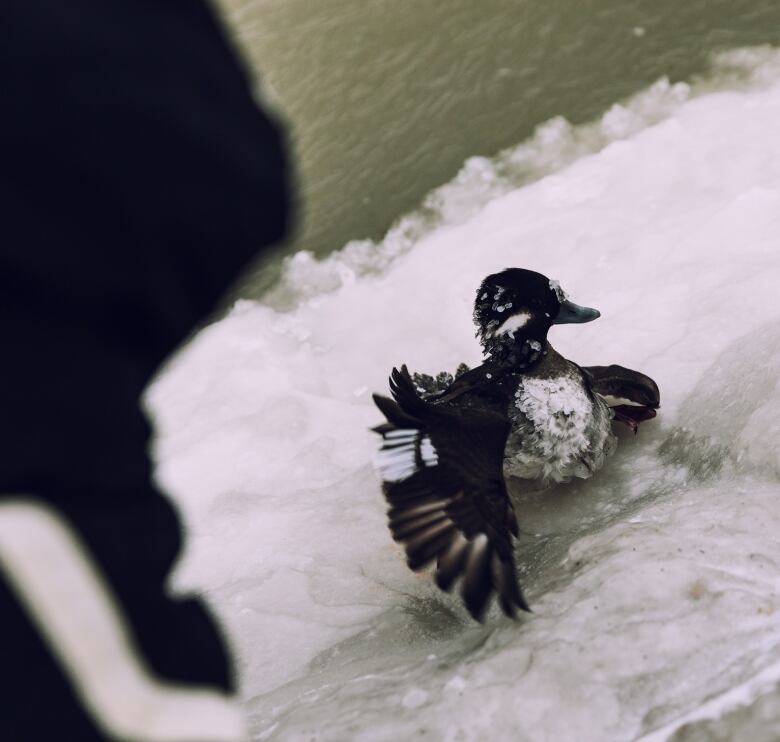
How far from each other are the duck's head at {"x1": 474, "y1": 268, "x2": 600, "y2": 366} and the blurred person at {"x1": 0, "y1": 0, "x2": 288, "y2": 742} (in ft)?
8.45

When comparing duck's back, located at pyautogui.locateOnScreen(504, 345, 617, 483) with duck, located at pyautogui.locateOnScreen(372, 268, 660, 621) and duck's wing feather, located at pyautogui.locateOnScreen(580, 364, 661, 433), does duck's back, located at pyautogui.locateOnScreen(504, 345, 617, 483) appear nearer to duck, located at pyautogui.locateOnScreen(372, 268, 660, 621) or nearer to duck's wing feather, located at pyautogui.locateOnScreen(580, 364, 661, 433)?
duck, located at pyautogui.locateOnScreen(372, 268, 660, 621)

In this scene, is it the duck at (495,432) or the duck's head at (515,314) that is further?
the duck's head at (515,314)

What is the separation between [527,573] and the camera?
2824 millimetres

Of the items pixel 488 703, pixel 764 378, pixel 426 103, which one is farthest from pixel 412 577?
pixel 426 103

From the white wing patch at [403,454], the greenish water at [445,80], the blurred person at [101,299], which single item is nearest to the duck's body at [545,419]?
the white wing patch at [403,454]

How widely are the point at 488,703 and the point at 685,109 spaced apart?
4.77m

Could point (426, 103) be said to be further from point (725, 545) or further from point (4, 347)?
point (4, 347)

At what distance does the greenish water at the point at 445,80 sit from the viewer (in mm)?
5926

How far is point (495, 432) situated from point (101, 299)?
2199mm

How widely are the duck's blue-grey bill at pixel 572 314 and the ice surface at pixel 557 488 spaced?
45cm

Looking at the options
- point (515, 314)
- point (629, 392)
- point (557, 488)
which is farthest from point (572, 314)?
point (557, 488)

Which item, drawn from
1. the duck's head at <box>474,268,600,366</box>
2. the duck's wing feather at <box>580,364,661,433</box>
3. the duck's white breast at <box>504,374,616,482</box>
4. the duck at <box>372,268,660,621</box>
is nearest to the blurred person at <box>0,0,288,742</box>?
the duck at <box>372,268,660,621</box>

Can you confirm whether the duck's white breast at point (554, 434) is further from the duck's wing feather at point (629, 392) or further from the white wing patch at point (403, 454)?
the white wing patch at point (403, 454)

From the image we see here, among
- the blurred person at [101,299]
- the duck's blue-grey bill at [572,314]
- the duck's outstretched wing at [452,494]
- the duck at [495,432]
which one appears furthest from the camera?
the duck's blue-grey bill at [572,314]
